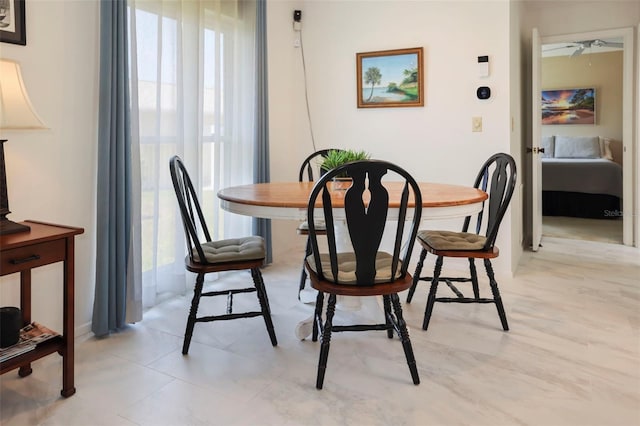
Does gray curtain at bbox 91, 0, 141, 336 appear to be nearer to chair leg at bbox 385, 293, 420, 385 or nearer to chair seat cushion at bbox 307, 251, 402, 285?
chair seat cushion at bbox 307, 251, 402, 285

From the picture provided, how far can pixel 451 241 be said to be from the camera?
2.46 m

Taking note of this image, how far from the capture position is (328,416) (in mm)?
1638

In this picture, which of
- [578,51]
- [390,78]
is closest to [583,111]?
[578,51]

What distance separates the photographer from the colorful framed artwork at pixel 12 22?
1890mm

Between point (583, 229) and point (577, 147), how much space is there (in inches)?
98.5

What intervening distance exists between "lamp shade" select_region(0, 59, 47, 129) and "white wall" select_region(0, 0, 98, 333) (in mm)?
319

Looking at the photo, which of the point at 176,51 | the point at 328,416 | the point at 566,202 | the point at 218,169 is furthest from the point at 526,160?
the point at 328,416

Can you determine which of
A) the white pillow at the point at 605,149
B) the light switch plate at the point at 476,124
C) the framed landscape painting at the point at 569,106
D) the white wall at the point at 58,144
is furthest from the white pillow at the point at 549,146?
the white wall at the point at 58,144

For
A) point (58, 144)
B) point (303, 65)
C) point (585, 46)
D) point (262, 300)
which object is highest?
point (585, 46)

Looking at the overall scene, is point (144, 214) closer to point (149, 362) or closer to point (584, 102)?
point (149, 362)

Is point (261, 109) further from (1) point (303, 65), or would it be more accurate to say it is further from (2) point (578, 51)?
(2) point (578, 51)

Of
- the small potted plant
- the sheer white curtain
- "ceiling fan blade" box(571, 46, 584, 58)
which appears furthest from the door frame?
"ceiling fan blade" box(571, 46, 584, 58)

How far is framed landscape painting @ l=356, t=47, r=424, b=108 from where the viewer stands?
3.55 metres

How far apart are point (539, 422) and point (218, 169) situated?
236 cm
